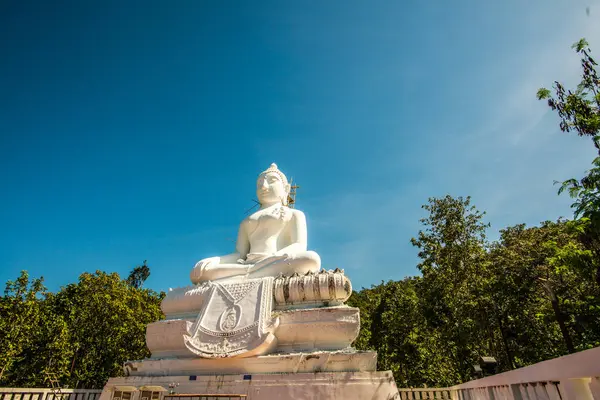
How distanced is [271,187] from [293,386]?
18.0 ft

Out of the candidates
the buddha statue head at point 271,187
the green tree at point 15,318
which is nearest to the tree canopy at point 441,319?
the green tree at point 15,318

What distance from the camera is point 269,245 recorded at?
8836 millimetres

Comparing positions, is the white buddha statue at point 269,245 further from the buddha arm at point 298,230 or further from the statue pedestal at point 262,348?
the statue pedestal at point 262,348

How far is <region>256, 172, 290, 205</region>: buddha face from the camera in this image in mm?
9828

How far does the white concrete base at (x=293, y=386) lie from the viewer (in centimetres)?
514

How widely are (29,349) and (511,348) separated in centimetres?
1707

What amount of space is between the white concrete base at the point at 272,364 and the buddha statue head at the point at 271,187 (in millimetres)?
4554

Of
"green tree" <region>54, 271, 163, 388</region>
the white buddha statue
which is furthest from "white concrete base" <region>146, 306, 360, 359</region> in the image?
"green tree" <region>54, 271, 163, 388</region>

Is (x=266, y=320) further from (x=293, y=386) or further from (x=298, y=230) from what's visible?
(x=298, y=230)

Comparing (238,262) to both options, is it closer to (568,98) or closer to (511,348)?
(568,98)

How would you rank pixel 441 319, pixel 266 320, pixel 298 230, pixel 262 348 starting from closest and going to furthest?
pixel 262 348 → pixel 266 320 → pixel 298 230 → pixel 441 319

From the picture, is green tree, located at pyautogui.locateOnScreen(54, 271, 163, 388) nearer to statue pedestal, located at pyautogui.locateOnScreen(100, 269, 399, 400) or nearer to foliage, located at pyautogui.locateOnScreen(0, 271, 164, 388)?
foliage, located at pyautogui.locateOnScreen(0, 271, 164, 388)

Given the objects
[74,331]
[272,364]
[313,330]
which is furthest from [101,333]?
[313,330]

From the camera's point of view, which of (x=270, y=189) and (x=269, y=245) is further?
(x=270, y=189)
